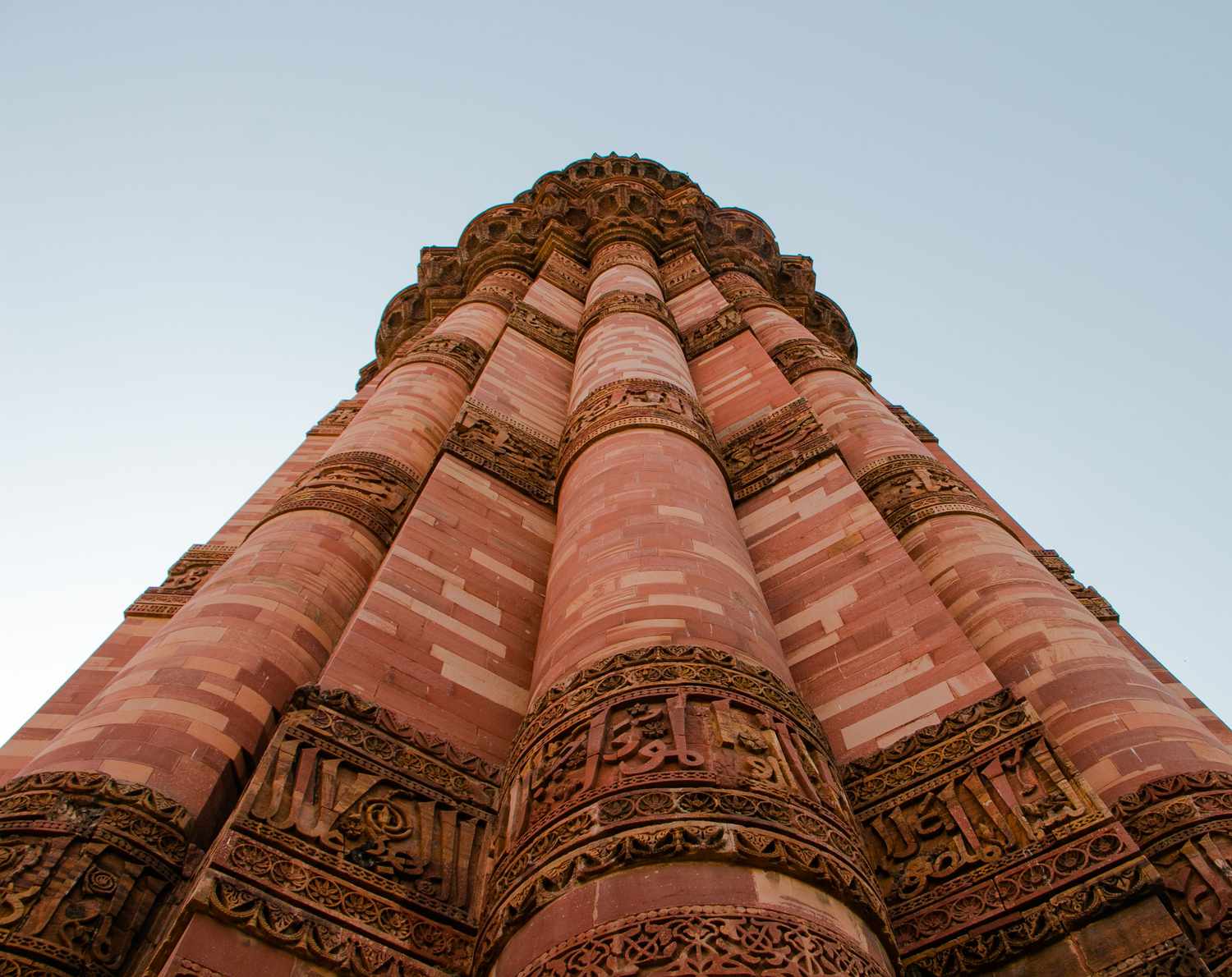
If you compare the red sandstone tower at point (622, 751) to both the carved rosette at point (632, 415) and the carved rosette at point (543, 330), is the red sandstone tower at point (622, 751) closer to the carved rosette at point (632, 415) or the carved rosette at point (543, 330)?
the carved rosette at point (632, 415)

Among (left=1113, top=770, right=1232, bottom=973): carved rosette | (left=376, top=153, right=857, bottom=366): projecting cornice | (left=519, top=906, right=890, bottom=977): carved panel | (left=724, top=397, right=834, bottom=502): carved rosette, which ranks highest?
(left=376, top=153, right=857, bottom=366): projecting cornice

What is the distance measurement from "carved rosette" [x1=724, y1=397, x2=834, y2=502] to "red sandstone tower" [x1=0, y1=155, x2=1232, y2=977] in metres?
0.08

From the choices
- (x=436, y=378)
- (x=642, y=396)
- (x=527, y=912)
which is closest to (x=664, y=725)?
(x=527, y=912)

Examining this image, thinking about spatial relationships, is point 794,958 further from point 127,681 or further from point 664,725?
point 127,681

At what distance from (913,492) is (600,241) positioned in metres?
9.92

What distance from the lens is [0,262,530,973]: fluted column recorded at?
4031 mm

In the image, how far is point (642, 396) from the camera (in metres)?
8.44

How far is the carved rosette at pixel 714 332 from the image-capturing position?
1338 cm

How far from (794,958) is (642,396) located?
5.76 m

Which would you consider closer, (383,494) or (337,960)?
(337,960)

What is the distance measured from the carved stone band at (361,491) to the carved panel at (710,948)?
493 centimetres

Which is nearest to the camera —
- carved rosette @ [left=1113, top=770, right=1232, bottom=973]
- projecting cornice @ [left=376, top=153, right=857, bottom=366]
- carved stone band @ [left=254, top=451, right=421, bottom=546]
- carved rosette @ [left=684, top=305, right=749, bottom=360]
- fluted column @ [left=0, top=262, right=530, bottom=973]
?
carved rosette @ [left=1113, top=770, right=1232, bottom=973]

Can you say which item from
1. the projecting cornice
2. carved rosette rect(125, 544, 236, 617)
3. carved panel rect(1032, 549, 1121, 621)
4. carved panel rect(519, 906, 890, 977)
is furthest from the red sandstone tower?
the projecting cornice

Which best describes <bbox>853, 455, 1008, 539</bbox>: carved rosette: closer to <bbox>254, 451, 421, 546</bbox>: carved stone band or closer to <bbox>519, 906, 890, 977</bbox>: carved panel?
<bbox>254, 451, 421, 546</bbox>: carved stone band
